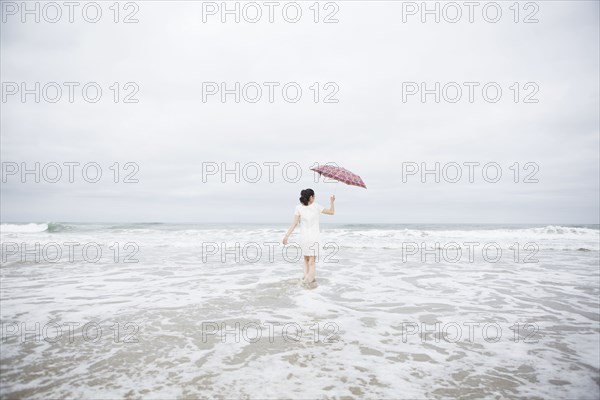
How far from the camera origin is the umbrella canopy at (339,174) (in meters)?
7.78

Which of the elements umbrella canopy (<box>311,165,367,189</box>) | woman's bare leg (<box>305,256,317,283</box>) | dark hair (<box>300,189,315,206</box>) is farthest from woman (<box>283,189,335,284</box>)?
umbrella canopy (<box>311,165,367,189</box>)

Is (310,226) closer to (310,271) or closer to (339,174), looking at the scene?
(310,271)

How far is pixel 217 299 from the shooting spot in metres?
7.00

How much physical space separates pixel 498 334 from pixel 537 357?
0.87 metres

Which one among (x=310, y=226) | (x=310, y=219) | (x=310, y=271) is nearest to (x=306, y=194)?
(x=310, y=219)

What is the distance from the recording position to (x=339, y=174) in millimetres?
7887

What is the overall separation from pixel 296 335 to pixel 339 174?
416cm

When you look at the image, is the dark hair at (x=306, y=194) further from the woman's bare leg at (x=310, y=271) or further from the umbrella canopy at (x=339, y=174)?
the woman's bare leg at (x=310, y=271)

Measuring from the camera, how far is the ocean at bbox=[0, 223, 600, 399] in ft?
11.3

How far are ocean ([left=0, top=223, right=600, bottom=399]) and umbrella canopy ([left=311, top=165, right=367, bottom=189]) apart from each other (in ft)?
8.82

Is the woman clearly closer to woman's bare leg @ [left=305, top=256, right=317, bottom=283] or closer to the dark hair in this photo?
the dark hair

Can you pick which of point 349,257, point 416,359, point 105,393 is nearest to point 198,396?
point 105,393

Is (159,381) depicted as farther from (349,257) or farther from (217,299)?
(349,257)

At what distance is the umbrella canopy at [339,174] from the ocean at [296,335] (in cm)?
269
